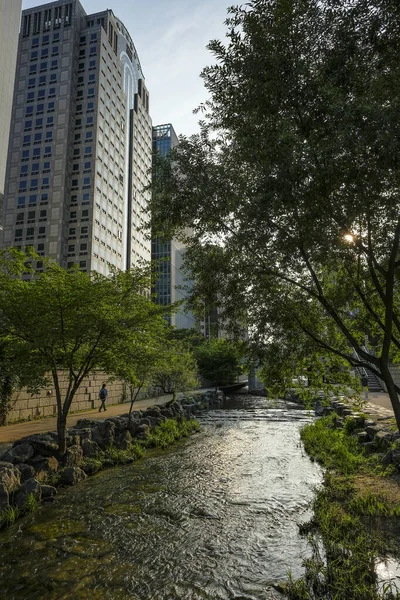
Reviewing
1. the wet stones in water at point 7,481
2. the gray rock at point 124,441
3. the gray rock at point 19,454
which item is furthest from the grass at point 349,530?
the gray rock at point 19,454

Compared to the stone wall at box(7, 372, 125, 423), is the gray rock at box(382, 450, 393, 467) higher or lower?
lower

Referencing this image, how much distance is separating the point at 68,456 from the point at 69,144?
8092 cm

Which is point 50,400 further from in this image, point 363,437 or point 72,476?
point 363,437

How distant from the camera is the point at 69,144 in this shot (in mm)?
79875

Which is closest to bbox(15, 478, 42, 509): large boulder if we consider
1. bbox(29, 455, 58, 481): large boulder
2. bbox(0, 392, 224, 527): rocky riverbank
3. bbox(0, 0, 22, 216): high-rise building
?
bbox(0, 392, 224, 527): rocky riverbank

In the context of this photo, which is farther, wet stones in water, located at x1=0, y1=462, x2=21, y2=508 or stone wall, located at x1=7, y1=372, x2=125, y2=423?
stone wall, located at x1=7, y1=372, x2=125, y2=423

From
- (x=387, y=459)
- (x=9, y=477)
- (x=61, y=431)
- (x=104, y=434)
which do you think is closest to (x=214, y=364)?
(x=104, y=434)

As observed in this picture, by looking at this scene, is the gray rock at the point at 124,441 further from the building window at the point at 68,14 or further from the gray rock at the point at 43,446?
the building window at the point at 68,14

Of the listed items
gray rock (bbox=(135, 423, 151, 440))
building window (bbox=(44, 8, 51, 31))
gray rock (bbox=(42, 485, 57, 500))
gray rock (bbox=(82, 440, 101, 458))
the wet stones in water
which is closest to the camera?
the wet stones in water

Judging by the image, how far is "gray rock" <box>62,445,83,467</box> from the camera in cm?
1187

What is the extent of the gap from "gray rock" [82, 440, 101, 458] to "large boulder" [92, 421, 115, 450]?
2.51ft

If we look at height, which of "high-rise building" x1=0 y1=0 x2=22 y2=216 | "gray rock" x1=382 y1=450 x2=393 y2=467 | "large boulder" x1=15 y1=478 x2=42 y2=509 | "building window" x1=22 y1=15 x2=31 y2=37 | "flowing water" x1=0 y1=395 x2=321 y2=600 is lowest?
"flowing water" x1=0 y1=395 x2=321 y2=600

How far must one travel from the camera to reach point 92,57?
86.9 metres

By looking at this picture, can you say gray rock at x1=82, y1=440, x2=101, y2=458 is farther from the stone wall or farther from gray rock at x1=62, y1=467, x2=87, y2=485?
the stone wall
